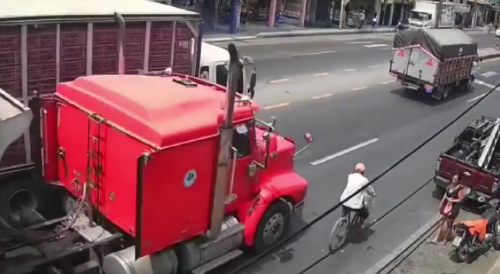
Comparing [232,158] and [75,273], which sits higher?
[232,158]

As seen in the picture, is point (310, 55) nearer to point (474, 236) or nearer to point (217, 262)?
point (474, 236)

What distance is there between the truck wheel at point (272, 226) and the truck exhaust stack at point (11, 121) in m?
4.28

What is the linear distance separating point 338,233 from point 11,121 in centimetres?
605

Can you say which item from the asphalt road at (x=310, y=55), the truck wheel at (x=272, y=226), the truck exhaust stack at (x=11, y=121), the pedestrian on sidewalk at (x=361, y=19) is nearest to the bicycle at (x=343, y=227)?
the truck wheel at (x=272, y=226)

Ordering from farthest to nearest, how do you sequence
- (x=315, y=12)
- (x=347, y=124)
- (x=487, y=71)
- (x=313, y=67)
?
(x=315, y=12) < (x=487, y=71) < (x=313, y=67) < (x=347, y=124)

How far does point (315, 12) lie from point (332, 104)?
2889 cm

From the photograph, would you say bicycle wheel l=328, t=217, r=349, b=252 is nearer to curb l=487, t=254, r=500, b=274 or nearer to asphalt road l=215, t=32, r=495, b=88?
curb l=487, t=254, r=500, b=274

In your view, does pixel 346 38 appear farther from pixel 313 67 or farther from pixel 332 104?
pixel 332 104

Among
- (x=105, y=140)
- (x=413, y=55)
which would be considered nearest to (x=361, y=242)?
(x=105, y=140)

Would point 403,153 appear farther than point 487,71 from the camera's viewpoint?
No

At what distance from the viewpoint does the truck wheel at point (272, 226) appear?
9.19 meters

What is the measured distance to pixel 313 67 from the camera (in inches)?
1035

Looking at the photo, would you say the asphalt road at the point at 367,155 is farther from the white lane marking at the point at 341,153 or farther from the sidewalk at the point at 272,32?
the sidewalk at the point at 272,32

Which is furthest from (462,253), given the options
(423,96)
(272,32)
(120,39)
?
(272,32)
